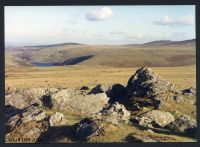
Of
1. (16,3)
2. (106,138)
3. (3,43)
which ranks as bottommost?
(106,138)

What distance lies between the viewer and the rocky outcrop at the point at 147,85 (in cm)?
3303

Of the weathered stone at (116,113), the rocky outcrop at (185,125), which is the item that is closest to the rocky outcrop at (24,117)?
the weathered stone at (116,113)

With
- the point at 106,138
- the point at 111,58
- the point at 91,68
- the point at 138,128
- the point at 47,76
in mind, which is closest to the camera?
the point at 106,138

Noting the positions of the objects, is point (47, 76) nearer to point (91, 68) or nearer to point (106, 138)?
point (91, 68)

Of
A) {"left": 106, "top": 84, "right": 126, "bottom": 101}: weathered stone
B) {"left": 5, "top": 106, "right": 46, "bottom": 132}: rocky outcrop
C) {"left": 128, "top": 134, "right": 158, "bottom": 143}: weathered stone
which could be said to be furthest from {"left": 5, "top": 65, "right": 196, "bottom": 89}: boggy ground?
{"left": 128, "top": 134, "right": 158, "bottom": 143}: weathered stone

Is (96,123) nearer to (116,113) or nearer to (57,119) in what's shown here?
(116,113)

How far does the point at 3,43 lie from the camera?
2788 cm

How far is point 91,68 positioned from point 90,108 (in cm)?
4828

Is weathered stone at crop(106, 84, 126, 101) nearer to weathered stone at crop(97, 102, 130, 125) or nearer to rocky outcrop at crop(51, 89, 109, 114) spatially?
rocky outcrop at crop(51, 89, 109, 114)

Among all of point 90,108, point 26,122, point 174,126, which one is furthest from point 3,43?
point 174,126

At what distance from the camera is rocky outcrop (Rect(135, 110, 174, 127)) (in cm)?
2981

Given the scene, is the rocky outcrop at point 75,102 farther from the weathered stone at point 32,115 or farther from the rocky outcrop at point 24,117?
the weathered stone at point 32,115

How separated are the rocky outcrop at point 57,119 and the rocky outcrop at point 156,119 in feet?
17.8

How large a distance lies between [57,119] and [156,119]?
7217 mm
